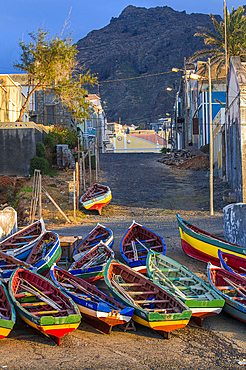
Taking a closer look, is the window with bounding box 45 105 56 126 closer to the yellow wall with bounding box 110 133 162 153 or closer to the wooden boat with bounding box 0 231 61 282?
the wooden boat with bounding box 0 231 61 282

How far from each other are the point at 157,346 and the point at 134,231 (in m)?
6.97

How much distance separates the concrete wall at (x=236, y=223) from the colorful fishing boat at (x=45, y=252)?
21.9 ft

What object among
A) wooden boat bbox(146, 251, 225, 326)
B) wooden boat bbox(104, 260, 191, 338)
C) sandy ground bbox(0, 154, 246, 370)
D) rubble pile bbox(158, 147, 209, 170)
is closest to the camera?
sandy ground bbox(0, 154, 246, 370)

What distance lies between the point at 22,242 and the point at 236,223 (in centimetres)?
834

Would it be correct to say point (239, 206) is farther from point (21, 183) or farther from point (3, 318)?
point (21, 183)

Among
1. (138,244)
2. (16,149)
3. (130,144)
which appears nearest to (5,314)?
(138,244)

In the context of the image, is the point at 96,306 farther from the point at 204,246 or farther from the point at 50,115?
the point at 50,115

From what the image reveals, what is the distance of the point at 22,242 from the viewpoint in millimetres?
13820

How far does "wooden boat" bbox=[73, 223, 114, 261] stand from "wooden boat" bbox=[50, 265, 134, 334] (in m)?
2.64

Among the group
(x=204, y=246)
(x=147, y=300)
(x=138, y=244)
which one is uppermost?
(x=204, y=246)

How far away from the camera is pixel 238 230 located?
13.4 meters

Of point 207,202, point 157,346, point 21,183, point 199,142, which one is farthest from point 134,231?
point 199,142

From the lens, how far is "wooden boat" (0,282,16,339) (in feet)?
23.3

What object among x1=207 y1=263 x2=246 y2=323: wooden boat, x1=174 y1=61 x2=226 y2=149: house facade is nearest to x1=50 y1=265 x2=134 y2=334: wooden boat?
x1=207 y1=263 x2=246 y2=323: wooden boat
